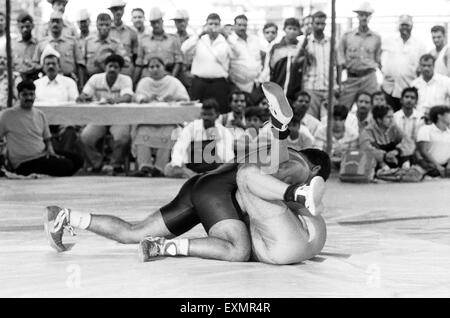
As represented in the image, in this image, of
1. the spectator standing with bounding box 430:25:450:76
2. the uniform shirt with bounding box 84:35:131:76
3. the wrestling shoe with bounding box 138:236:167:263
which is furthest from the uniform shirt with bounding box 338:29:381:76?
the wrestling shoe with bounding box 138:236:167:263

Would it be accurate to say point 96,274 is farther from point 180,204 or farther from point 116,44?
point 116,44

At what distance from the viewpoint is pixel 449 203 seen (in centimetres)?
539

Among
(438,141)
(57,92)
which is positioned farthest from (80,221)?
(438,141)

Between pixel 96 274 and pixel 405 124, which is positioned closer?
pixel 96 274

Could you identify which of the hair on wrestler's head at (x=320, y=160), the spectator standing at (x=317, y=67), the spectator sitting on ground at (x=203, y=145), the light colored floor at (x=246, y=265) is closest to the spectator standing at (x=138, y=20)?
the spectator standing at (x=317, y=67)

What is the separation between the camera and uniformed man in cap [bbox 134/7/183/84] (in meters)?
7.57

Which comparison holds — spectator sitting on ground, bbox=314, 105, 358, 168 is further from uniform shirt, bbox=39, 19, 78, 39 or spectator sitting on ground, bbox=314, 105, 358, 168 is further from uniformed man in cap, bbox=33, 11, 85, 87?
uniform shirt, bbox=39, 19, 78, 39

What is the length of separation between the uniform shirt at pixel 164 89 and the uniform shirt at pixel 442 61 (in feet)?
6.22

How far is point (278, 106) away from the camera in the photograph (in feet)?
10.6

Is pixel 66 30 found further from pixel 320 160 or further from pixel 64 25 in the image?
A: pixel 320 160

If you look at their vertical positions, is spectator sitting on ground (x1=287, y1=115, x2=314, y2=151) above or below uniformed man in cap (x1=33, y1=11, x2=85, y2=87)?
below

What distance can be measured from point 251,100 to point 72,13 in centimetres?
175

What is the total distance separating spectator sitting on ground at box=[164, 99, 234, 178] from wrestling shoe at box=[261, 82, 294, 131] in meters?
3.11
